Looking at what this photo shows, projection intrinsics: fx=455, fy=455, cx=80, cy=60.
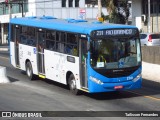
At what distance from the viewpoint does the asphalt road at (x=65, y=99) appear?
45.5 feet

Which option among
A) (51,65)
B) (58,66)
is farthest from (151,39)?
(58,66)

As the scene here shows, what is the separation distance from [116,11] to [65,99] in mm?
31483

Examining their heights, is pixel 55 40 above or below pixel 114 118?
above

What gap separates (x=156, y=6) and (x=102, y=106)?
32605 mm

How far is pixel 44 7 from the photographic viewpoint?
7288cm

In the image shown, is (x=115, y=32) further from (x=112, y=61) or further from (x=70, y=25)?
(x=70, y=25)

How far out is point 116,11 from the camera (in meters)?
46.2

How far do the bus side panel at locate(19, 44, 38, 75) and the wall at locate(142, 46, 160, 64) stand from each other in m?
8.62

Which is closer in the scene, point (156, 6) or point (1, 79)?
point (1, 79)

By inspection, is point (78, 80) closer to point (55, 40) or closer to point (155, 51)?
point (55, 40)

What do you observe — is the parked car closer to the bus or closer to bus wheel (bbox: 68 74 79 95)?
the bus


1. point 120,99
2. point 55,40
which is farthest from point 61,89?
point 120,99

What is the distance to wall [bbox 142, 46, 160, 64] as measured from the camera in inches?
1060

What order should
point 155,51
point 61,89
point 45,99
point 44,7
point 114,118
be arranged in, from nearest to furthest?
point 114,118 → point 45,99 → point 61,89 → point 155,51 → point 44,7
